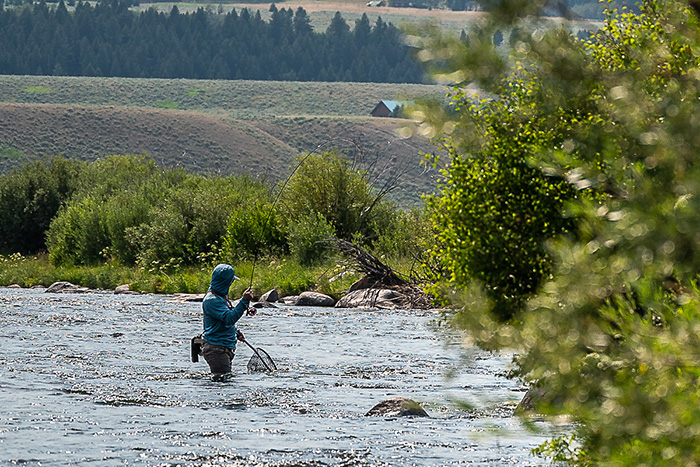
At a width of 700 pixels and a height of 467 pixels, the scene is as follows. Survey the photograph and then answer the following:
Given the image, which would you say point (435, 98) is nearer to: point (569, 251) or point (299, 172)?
point (569, 251)

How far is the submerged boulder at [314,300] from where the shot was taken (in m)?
30.5

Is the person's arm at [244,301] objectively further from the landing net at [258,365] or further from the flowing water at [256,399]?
the landing net at [258,365]

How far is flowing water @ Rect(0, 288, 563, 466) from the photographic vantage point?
9828 millimetres

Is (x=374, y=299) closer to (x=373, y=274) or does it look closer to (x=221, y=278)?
(x=373, y=274)

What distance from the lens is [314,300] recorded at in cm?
3073

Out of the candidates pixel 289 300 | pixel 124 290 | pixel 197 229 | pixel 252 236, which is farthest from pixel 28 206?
pixel 289 300

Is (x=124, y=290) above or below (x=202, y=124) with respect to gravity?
above

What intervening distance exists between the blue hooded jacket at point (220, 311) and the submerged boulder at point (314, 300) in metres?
15.5

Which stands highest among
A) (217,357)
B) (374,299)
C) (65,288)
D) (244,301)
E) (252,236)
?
(244,301)

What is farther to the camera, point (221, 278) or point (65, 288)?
point (65, 288)

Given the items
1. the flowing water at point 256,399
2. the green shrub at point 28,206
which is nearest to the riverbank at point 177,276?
the green shrub at point 28,206

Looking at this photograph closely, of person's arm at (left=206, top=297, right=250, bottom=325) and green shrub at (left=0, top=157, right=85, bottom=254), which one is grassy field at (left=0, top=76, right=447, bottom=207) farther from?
person's arm at (left=206, top=297, right=250, bottom=325)

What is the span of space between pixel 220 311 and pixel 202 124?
374 feet

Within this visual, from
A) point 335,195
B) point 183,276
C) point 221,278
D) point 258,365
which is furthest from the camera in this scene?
point 183,276
